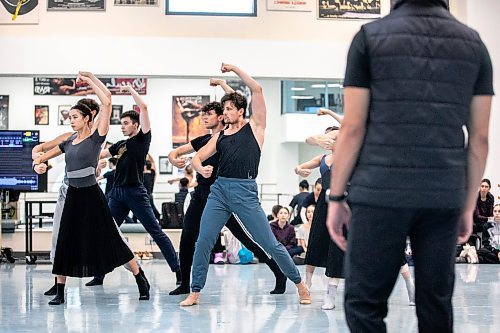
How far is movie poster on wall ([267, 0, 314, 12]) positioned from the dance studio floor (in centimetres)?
428

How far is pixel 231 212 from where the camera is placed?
6.20m

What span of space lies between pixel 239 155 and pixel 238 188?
24 cm

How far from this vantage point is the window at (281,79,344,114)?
17331mm

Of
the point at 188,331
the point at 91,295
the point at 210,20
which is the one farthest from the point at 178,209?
the point at 188,331

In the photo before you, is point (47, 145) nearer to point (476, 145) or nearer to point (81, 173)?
point (81, 173)

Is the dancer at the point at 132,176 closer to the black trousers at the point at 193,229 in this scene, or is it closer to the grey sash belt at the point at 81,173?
the black trousers at the point at 193,229

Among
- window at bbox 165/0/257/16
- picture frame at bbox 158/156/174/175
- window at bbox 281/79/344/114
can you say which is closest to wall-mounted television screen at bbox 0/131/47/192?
window at bbox 165/0/257/16

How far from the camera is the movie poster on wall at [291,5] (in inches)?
450

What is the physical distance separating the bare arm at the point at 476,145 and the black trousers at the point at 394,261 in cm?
13

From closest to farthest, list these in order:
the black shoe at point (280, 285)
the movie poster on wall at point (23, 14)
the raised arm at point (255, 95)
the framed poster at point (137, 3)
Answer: the raised arm at point (255, 95), the black shoe at point (280, 285), the movie poster on wall at point (23, 14), the framed poster at point (137, 3)

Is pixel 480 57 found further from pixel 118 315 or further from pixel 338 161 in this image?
pixel 118 315

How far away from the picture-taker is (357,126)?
8.20 feet

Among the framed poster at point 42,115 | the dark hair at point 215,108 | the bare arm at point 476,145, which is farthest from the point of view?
the framed poster at point 42,115

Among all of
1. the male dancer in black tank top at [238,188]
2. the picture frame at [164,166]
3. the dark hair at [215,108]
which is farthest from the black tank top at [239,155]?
the picture frame at [164,166]
